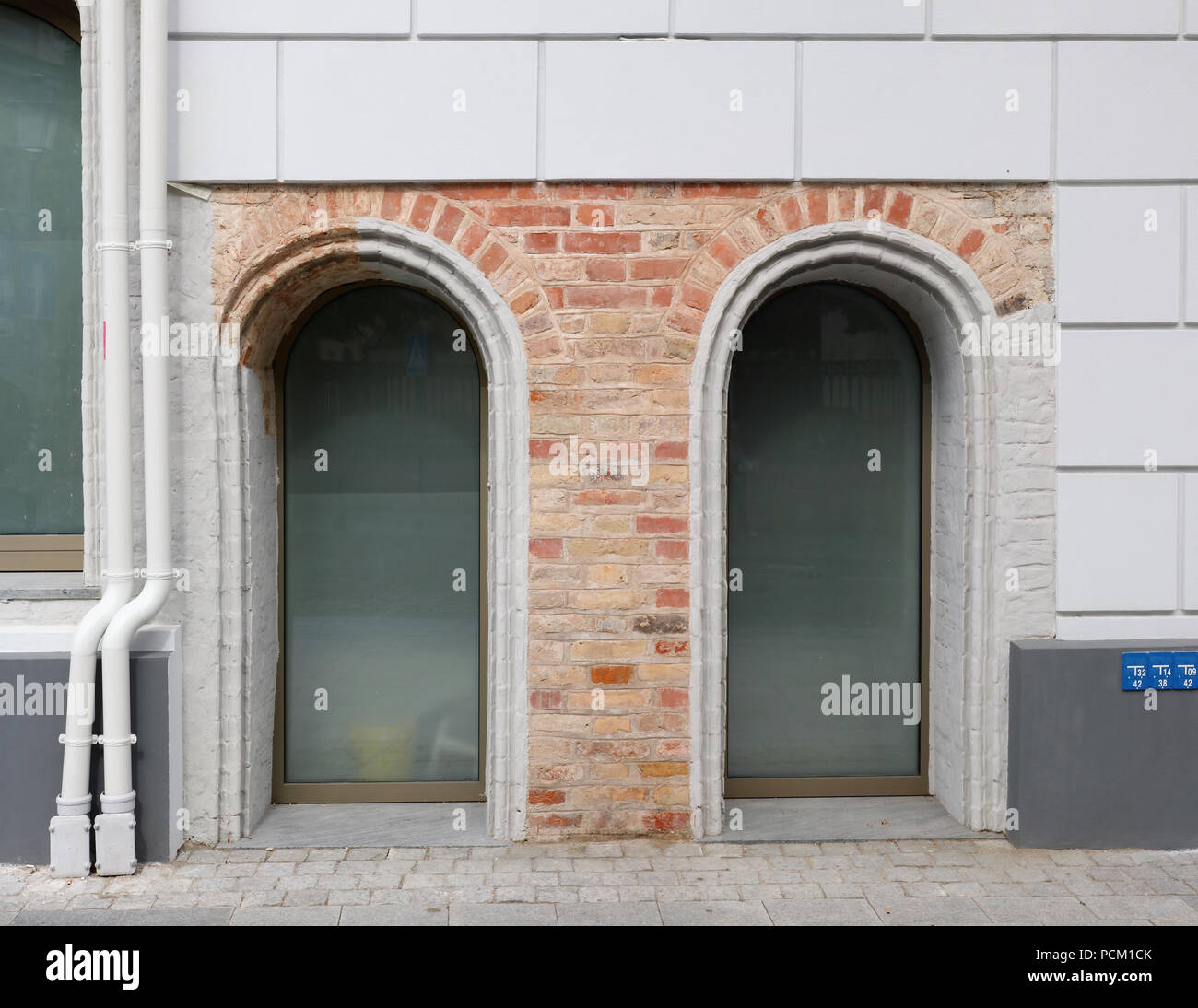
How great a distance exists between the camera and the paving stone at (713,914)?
15.0ft

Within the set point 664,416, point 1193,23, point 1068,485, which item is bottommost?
point 1068,485

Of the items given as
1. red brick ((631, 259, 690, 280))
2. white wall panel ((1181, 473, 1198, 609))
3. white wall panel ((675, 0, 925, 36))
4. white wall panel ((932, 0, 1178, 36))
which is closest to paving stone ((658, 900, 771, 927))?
white wall panel ((1181, 473, 1198, 609))

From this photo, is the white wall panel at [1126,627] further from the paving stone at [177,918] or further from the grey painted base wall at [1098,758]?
the paving stone at [177,918]

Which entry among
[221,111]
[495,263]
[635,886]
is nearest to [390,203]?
[495,263]

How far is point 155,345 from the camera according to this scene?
5074mm

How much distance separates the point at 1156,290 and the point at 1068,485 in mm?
1015

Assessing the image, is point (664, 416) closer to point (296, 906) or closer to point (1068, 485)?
point (1068, 485)

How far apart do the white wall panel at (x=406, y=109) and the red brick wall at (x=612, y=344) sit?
0.13m

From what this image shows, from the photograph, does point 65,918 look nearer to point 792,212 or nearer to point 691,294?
point 691,294

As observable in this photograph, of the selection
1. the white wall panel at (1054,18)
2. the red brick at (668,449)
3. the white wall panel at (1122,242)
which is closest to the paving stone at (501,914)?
the red brick at (668,449)

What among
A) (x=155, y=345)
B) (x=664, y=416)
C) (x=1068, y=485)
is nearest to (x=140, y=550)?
(x=155, y=345)

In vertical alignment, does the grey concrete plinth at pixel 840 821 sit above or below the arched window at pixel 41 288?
below

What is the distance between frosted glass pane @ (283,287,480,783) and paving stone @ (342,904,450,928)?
124cm

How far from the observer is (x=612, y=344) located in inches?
207
